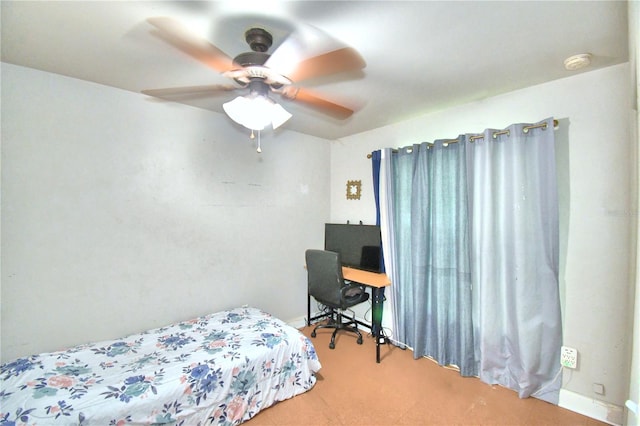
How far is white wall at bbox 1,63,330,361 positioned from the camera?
1.82 m

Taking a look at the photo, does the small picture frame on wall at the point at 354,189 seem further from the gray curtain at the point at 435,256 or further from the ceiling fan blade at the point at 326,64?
the ceiling fan blade at the point at 326,64

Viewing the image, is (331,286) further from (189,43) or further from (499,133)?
(189,43)

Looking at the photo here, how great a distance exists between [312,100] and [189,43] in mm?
745

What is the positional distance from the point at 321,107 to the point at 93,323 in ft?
7.78

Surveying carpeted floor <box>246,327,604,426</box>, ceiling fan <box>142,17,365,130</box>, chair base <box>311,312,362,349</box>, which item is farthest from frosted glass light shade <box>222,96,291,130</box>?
chair base <box>311,312,362,349</box>

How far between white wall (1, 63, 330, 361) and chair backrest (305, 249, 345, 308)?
0.46m

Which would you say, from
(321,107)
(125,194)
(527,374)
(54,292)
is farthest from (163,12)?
(527,374)

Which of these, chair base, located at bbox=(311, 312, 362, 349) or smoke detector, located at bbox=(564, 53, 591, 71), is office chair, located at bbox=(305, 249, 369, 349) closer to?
chair base, located at bbox=(311, 312, 362, 349)

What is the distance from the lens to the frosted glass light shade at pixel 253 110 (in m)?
1.46

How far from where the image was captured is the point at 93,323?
6.80 ft

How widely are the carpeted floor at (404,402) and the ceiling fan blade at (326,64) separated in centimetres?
218

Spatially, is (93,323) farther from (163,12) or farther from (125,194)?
(163,12)

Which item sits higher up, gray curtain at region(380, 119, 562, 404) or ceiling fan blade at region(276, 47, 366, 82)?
ceiling fan blade at region(276, 47, 366, 82)

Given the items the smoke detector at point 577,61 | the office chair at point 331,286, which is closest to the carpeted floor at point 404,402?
the office chair at point 331,286
